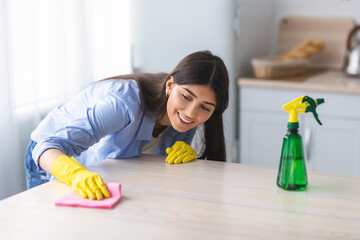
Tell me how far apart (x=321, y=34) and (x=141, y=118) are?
1924mm

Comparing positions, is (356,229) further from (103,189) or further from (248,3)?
(248,3)

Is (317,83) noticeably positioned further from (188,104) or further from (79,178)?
(79,178)

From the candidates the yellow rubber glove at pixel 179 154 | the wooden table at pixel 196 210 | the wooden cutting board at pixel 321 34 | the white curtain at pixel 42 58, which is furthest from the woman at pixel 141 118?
the wooden cutting board at pixel 321 34

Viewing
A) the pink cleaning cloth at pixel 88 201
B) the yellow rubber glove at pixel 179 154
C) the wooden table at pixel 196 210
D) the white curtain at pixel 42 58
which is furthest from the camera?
the white curtain at pixel 42 58

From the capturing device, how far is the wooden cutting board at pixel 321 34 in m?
3.27

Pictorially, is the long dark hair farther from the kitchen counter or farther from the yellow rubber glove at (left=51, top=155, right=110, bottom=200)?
the kitchen counter

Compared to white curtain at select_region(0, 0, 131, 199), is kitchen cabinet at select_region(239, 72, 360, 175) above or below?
below

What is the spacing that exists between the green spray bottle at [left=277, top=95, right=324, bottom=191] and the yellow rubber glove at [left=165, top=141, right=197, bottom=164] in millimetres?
384

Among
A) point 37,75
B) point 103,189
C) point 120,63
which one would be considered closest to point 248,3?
point 120,63

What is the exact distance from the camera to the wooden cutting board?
3268 mm

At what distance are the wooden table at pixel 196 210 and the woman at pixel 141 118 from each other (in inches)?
4.2

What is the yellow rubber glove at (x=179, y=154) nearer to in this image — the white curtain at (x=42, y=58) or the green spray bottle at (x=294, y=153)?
the green spray bottle at (x=294, y=153)

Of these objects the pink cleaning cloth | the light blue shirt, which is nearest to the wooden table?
the pink cleaning cloth

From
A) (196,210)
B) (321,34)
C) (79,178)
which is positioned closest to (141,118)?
(79,178)
